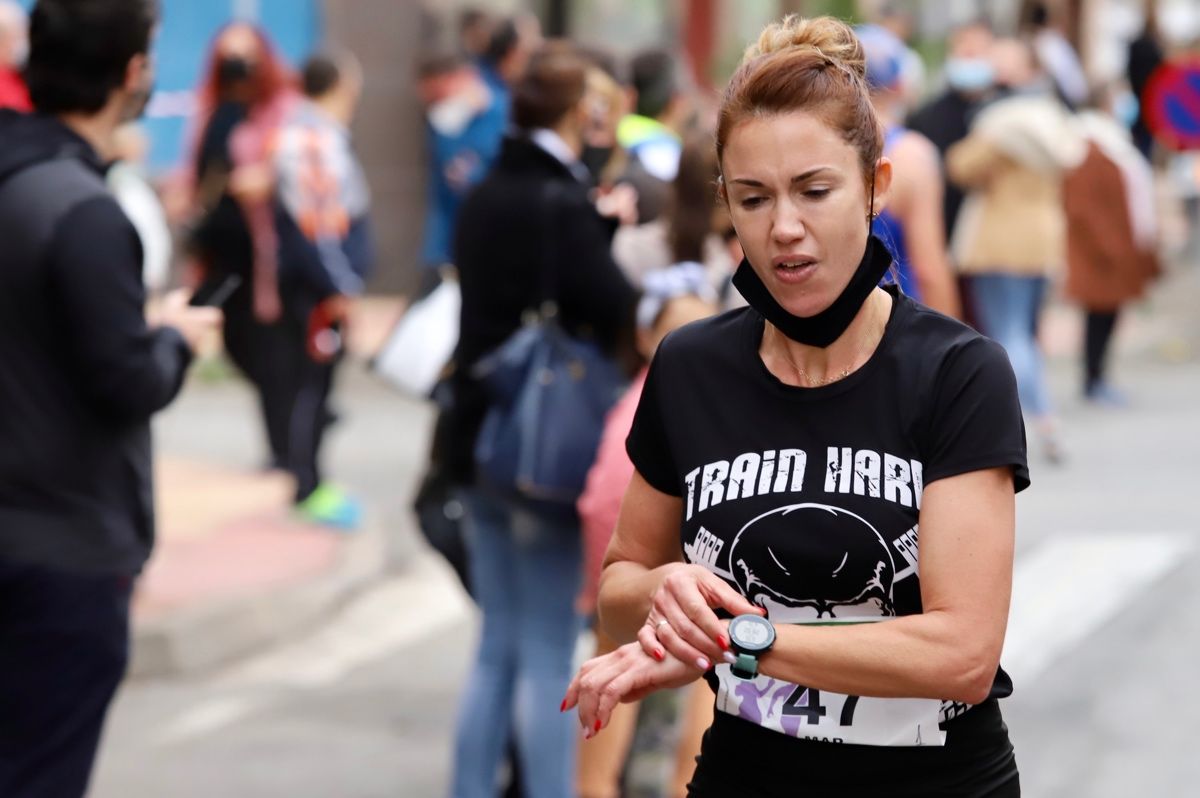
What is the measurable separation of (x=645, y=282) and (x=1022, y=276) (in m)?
5.98

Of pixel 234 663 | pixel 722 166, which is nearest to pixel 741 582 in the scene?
pixel 722 166

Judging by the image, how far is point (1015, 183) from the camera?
10289 millimetres

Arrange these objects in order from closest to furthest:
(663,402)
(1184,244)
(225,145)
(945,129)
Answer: (663,402)
(225,145)
(945,129)
(1184,244)

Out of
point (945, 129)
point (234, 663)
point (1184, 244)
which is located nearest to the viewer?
point (234, 663)

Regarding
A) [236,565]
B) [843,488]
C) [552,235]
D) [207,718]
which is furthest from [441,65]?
[843,488]

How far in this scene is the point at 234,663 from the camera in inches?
294

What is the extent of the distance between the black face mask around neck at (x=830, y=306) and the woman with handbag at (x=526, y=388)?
7.58 feet

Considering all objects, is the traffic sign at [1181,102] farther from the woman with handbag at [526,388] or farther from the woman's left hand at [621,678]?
the woman's left hand at [621,678]

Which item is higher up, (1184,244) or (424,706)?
(1184,244)

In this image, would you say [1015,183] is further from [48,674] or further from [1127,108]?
[1127,108]

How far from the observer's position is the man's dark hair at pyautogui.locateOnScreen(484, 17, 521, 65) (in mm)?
13039

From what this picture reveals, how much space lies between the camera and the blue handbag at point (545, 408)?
4891mm

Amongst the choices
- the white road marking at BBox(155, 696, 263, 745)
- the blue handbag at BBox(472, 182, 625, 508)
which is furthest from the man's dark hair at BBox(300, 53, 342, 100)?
the blue handbag at BBox(472, 182, 625, 508)

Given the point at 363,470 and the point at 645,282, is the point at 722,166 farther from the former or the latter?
the point at 363,470
